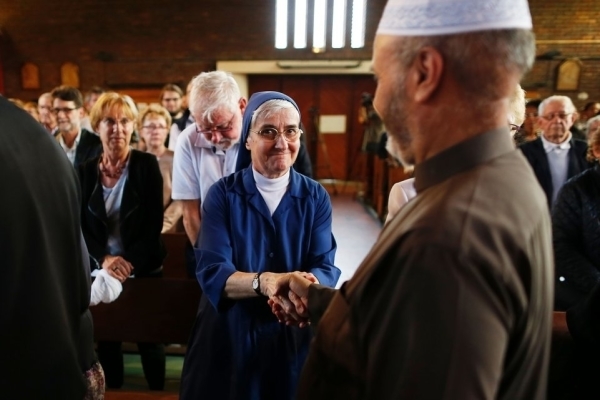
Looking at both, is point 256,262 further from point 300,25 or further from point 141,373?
point 300,25

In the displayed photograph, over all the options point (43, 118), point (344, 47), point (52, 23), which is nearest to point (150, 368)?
point (43, 118)

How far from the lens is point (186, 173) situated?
254cm

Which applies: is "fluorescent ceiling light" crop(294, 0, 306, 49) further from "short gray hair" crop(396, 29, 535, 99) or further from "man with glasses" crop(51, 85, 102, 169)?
"short gray hair" crop(396, 29, 535, 99)

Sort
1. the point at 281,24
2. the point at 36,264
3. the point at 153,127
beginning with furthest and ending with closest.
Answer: the point at 281,24 → the point at 153,127 → the point at 36,264

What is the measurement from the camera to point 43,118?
5078mm

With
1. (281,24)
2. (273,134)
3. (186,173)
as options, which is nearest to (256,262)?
(273,134)

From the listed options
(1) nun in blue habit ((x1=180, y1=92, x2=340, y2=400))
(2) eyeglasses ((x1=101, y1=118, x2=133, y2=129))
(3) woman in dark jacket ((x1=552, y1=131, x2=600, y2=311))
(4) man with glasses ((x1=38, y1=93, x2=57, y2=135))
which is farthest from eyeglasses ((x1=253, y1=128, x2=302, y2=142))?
(4) man with glasses ((x1=38, y1=93, x2=57, y2=135))

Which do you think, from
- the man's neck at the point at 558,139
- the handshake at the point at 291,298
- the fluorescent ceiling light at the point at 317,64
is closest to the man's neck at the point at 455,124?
the handshake at the point at 291,298

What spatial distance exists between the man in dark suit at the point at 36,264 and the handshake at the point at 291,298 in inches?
22.6

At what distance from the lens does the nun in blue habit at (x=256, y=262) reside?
5.62ft

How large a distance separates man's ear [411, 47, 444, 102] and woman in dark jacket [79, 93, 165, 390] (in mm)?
2154

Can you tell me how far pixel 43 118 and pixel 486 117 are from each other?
17.2ft

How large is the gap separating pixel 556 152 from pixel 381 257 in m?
4.29

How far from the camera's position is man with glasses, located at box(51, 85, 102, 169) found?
12.1 feet
